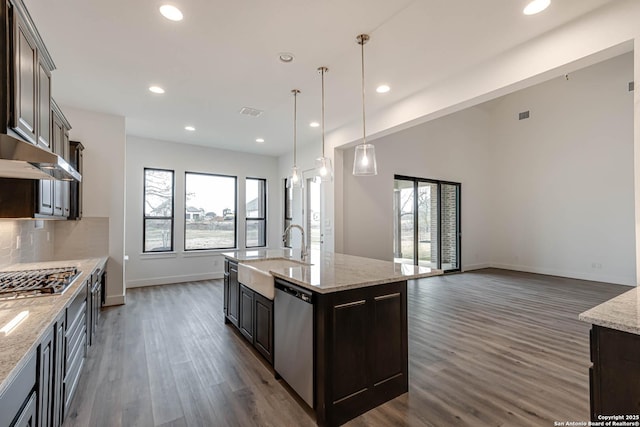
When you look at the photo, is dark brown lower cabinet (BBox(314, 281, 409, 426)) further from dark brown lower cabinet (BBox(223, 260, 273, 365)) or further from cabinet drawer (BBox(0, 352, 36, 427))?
cabinet drawer (BBox(0, 352, 36, 427))

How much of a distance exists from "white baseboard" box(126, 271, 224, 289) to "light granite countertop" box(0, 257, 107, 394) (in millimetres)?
4103

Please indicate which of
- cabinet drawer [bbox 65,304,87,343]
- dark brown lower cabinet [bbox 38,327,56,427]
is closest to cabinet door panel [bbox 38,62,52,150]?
cabinet drawer [bbox 65,304,87,343]

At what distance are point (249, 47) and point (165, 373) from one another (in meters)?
3.06

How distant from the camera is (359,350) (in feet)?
6.79

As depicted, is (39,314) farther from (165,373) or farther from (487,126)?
(487,126)

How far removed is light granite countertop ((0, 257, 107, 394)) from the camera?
103cm

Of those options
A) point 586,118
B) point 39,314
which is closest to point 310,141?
point 39,314

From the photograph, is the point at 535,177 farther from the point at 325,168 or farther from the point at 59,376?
the point at 59,376

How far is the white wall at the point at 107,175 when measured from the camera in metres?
4.44

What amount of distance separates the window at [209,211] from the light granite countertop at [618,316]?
6.52 m

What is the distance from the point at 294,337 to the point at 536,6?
10.1 ft

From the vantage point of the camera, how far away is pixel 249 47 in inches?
109

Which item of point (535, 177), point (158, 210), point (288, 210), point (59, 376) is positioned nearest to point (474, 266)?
point (535, 177)

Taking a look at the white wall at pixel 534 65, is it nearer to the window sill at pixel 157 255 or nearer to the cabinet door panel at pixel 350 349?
the cabinet door panel at pixel 350 349
